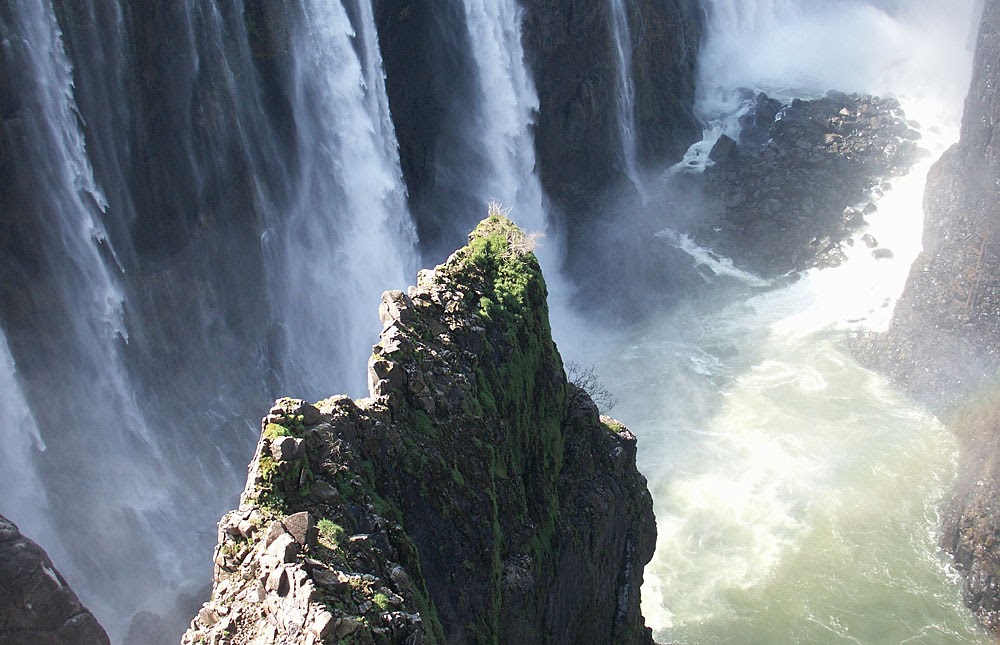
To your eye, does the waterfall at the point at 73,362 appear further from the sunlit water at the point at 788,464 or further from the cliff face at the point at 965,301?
the cliff face at the point at 965,301

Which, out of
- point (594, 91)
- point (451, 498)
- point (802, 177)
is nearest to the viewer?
point (451, 498)

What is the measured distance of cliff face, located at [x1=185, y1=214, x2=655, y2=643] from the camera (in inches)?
472

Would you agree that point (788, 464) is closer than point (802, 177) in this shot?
Yes

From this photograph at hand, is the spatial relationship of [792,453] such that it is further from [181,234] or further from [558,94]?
[181,234]

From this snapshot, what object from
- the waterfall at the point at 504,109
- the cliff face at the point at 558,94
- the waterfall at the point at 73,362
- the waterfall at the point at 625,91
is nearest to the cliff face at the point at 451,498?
the waterfall at the point at 73,362

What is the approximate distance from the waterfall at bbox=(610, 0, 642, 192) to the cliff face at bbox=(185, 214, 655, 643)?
29.6 meters

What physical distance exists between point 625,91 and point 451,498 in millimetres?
39121

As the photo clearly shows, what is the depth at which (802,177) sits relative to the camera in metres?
51.5

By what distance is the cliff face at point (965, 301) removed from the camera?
37.6m

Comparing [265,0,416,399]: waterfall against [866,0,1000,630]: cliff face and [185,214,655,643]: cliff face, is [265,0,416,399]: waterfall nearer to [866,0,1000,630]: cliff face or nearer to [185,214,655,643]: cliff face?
[185,214,655,643]: cliff face

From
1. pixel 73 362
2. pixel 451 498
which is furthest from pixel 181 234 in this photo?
pixel 451 498

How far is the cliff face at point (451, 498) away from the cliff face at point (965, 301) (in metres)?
18.0

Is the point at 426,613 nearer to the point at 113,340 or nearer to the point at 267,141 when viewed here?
the point at 113,340

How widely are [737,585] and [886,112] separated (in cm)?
3387
